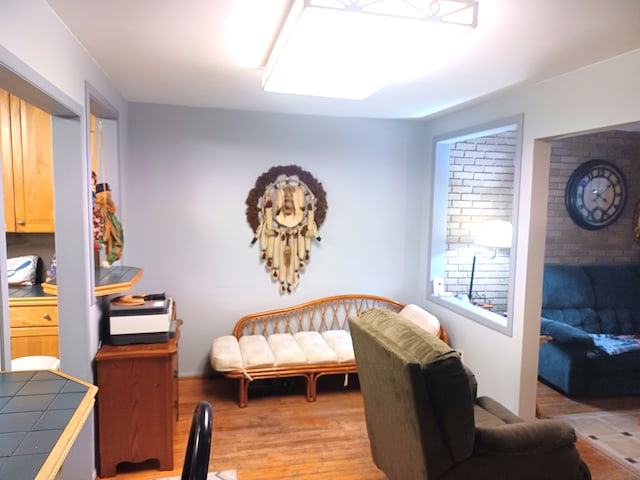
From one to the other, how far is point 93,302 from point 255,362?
139 centimetres

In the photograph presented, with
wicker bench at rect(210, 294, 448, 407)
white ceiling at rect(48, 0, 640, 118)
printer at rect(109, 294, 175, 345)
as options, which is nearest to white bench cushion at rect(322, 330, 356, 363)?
wicker bench at rect(210, 294, 448, 407)

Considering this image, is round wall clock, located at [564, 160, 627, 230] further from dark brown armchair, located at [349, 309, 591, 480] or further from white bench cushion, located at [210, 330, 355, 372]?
dark brown armchair, located at [349, 309, 591, 480]

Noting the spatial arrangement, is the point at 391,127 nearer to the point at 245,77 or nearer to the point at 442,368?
the point at 245,77

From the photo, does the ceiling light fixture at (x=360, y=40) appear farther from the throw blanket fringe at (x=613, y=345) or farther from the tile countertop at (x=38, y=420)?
the throw blanket fringe at (x=613, y=345)

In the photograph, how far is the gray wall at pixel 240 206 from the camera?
12.9 feet

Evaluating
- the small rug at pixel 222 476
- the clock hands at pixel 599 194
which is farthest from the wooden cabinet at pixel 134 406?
the clock hands at pixel 599 194

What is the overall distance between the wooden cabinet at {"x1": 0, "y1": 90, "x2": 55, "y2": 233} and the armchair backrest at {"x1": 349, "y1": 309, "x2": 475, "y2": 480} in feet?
8.29

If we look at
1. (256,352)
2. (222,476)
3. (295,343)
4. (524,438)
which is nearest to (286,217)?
(295,343)

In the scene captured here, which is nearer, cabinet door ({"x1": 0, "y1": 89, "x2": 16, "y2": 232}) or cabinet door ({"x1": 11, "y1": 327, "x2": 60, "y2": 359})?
cabinet door ({"x1": 11, "y1": 327, "x2": 60, "y2": 359})

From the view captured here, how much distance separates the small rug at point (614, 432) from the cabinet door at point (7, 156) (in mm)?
4289

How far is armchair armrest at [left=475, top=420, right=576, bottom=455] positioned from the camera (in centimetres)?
202

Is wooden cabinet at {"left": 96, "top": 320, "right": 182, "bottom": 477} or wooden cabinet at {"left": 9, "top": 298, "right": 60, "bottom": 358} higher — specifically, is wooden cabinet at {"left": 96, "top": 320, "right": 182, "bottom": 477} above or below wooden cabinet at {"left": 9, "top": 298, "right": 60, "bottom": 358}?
below

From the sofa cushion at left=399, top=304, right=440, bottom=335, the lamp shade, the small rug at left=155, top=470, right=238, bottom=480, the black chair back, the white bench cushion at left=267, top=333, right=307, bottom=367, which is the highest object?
the lamp shade

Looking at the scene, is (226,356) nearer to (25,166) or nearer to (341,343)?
(341,343)
